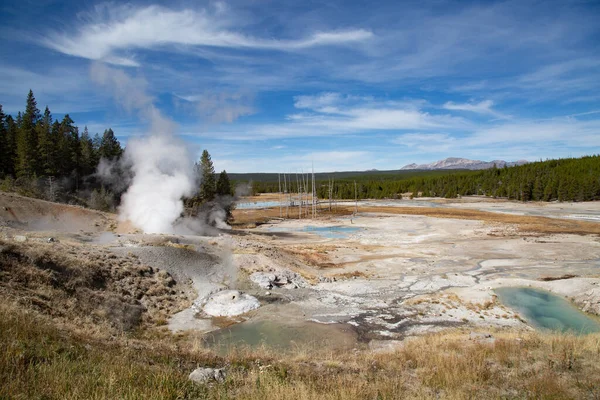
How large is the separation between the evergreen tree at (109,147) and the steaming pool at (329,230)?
A: 99.5 ft

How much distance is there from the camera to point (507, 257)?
106 feet

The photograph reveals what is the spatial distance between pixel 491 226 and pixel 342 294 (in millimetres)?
41533

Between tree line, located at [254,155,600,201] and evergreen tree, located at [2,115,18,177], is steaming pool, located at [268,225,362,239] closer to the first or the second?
evergreen tree, located at [2,115,18,177]

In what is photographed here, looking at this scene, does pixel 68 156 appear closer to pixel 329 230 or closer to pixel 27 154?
pixel 27 154

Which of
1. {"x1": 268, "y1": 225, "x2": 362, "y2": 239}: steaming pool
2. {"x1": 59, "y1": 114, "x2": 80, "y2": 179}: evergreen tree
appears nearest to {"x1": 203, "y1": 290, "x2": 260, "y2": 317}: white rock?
{"x1": 268, "y1": 225, "x2": 362, "y2": 239}: steaming pool

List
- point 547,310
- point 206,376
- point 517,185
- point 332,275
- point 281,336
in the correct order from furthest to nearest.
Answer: point 517,185 → point 332,275 → point 547,310 → point 281,336 → point 206,376

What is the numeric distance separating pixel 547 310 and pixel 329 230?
37.3 meters

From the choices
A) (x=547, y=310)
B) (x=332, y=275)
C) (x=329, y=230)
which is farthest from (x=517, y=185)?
(x=332, y=275)

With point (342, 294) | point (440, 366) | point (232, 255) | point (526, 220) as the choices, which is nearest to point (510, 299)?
point (342, 294)

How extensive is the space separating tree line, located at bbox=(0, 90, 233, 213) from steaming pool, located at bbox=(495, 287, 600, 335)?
37.1 m

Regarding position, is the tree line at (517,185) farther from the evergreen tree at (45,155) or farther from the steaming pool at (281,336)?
the steaming pool at (281,336)

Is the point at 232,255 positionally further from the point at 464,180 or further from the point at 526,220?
the point at 464,180

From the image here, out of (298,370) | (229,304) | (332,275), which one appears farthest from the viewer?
(332,275)

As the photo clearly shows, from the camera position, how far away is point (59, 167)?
52.0 metres
